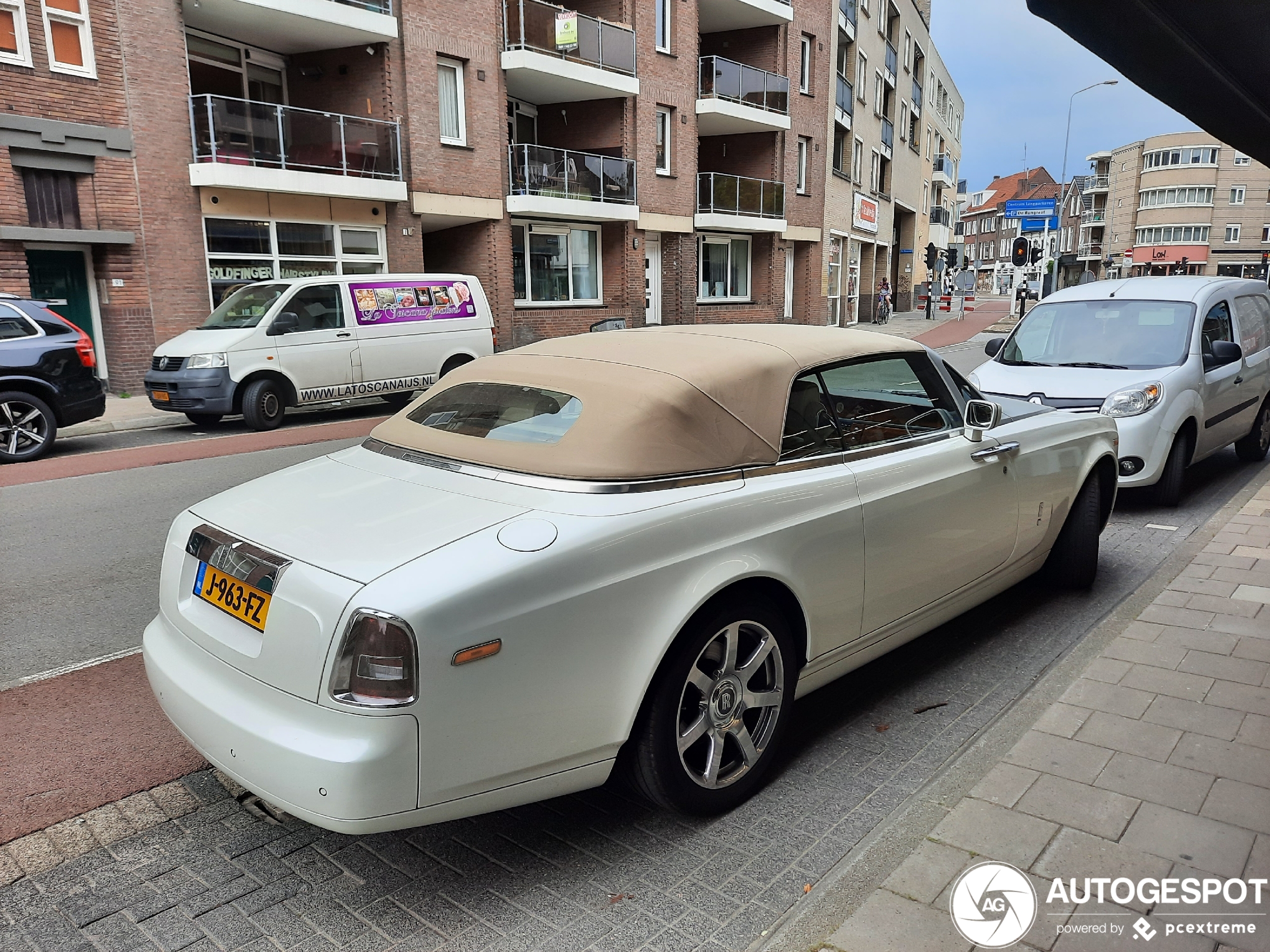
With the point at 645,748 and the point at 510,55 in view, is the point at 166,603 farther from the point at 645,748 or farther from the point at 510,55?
the point at 510,55

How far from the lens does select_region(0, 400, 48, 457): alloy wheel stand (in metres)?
10.3

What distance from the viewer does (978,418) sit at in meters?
4.24

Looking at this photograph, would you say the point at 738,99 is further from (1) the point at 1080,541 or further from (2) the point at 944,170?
(2) the point at 944,170

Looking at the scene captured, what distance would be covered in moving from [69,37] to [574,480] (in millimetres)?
17000

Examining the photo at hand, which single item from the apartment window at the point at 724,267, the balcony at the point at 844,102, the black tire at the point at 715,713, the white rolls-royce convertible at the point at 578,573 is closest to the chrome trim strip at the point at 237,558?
the white rolls-royce convertible at the point at 578,573

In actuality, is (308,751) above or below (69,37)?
below

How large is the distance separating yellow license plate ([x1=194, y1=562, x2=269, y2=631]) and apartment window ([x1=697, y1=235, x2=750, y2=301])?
27.6 m

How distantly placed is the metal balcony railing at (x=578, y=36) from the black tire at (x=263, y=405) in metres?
13.0

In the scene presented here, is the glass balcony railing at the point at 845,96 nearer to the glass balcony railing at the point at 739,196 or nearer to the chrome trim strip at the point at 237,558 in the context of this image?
the glass balcony railing at the point at 739,196

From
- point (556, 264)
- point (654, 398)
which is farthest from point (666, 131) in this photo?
point (654, 398)

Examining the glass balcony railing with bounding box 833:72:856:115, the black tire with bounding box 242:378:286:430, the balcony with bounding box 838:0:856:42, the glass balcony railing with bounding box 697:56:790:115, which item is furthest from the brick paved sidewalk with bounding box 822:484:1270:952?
the balcony with bounding box 838:0:856:42

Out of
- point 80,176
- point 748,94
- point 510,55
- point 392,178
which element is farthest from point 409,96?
point 748,94

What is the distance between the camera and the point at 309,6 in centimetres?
1759

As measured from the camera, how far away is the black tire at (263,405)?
12.4 meters
